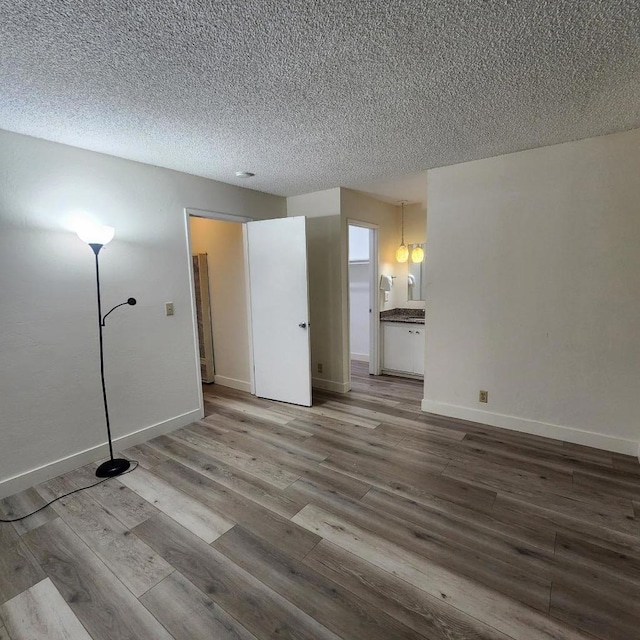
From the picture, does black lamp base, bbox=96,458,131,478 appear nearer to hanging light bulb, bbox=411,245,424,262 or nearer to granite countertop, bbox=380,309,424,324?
granite countertop, bbox=380,309,424,324

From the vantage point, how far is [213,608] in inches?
57.9

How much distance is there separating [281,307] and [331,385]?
4.08 feet

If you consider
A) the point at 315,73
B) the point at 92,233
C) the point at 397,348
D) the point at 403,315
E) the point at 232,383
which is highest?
the point at 315,73

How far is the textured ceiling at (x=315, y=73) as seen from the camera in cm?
127

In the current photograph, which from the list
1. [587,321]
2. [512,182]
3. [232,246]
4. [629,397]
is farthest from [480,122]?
[232,246]

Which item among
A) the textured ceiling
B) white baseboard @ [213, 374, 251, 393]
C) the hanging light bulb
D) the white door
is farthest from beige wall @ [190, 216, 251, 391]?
the hanging light bulb

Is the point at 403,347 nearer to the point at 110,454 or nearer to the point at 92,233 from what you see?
the point at 110,454

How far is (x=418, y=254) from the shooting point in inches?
196

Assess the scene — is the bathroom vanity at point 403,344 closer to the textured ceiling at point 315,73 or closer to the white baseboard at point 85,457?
the textured ceiling at point 315,73

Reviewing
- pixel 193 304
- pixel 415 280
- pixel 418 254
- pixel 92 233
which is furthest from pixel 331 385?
pixel 92 233

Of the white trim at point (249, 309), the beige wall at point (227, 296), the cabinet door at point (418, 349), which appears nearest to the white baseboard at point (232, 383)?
the beige wall at point (227, 296)

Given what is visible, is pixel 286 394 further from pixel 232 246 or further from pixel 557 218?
pixel 557 218

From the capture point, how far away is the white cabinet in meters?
4.56

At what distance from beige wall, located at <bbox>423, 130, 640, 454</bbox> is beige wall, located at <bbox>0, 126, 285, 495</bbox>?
253 centimetres
